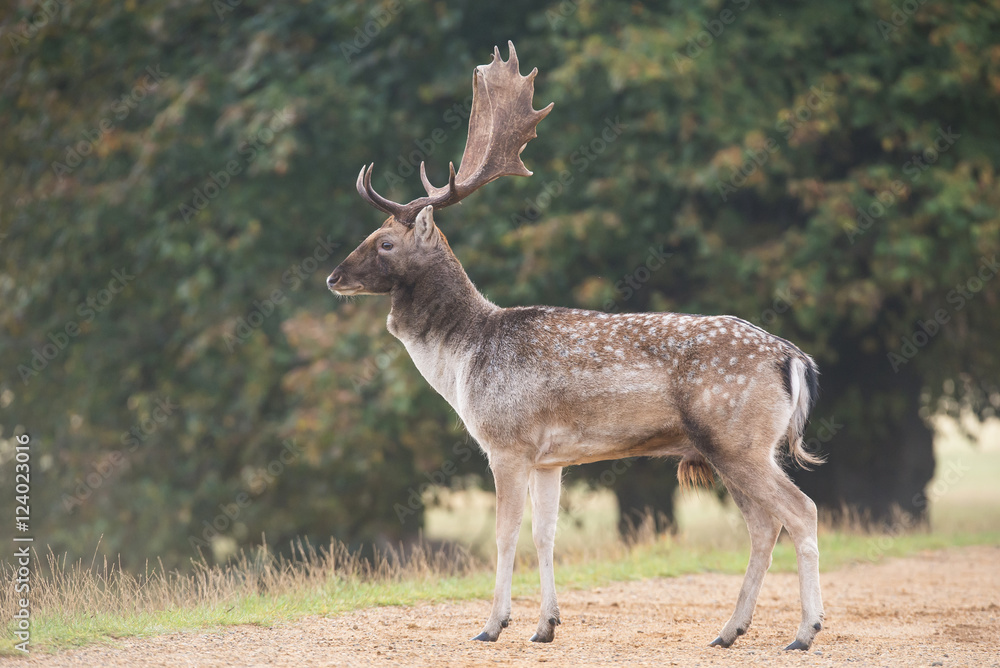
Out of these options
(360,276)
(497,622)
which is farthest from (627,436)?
(360,276)

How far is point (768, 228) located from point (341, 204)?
18.4 feet

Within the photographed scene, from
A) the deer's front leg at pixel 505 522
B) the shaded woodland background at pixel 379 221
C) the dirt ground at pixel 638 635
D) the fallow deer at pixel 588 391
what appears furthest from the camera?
the shaded woodland background at pixel 379 221

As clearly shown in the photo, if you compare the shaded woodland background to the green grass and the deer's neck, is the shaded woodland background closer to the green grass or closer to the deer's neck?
the green grass

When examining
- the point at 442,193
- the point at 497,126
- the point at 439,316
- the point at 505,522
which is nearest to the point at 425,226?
the point at 442,193

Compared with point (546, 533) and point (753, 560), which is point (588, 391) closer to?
point (546, 533)

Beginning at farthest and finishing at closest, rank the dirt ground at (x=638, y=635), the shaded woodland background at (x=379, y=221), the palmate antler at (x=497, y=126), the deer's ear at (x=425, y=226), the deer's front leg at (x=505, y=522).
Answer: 1. the shaded woodland background at (x=379, y=221)
2. the palmate antler at (x=497, y=126)
3. the deer's ear at (x=425, y=226)
4. the deer's front leg at (x=505, y=522)
5. the dirt ground at (x=638, y=635)

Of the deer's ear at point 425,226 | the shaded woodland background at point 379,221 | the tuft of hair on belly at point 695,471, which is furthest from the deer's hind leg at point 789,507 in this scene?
the shaded woodland background at point 379,221

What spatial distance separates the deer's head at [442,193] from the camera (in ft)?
24.9

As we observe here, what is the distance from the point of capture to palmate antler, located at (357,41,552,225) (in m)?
8.27

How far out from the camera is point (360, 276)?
7.59 metres

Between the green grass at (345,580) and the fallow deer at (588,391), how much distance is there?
5.01ft

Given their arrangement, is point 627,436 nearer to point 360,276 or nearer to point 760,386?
point 760,386

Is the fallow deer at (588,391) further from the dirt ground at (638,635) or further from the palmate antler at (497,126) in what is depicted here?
the palmate antler at (497,126)

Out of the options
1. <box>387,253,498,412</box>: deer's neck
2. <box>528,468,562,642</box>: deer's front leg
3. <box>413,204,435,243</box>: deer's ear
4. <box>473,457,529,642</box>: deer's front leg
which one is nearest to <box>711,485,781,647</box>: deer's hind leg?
<box>528,468,562,642</box>: deer's front leg
